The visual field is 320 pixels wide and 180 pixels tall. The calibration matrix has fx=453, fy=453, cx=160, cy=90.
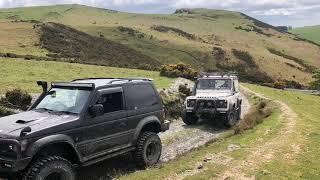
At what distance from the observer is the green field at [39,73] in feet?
95.1

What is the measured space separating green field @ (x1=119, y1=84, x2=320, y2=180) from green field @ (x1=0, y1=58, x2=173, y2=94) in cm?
1435

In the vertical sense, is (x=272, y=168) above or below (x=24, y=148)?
below

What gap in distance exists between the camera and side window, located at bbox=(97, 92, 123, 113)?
12.5 metres

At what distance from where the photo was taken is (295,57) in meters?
127

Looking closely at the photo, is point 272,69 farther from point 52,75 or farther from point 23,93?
point 23,93

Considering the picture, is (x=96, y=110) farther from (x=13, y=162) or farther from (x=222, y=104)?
(x=222, y=104)

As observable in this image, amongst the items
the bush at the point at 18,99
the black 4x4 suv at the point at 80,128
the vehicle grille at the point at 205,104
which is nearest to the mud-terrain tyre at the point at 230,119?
the vehicle grille at the point at 205,104

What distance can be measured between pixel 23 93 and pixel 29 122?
42.4 feet

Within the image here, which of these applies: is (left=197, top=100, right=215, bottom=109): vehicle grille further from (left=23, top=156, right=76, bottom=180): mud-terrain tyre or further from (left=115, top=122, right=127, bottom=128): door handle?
(left=23, top=156, right=76, bottom=180): mud-terrain tyre

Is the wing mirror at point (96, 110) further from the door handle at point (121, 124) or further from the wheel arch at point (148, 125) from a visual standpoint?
the wheel arch at point (148, 125)

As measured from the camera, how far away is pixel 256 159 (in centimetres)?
1402

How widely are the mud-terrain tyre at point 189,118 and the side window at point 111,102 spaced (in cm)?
1074

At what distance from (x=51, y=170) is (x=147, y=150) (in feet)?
13.8

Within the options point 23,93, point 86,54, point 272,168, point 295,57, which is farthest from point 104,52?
point 295,57
